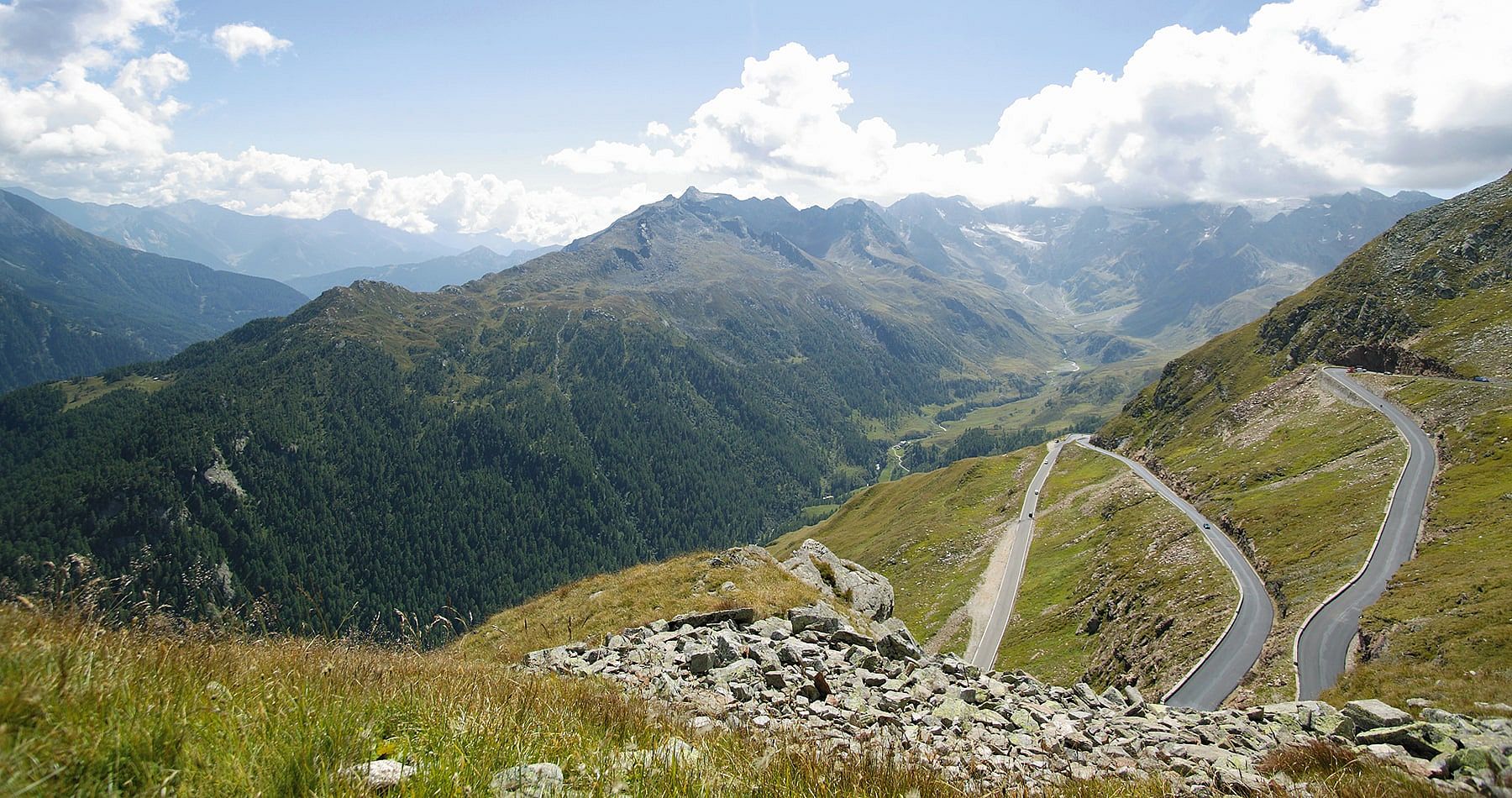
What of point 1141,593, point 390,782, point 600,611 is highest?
point 390,782

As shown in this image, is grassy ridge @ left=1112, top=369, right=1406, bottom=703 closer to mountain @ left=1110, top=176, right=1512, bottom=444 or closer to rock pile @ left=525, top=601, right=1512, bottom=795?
mountain @ left=1110, top=176, right=1512, bottom=444

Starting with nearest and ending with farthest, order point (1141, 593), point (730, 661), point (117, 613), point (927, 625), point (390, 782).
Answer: point (390, 782) → point (117, 613) → point (730, 661) → point (1141, 593) → point (927, 625)

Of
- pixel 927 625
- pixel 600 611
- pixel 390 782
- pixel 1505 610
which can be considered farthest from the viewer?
pixel 927 625

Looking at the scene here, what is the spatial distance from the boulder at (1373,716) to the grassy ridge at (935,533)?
57.4m

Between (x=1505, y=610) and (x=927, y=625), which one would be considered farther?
(x=927, y=625)

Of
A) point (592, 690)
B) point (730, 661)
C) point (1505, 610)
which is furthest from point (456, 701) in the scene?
point (1505, 610)

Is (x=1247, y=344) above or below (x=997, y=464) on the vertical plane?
above

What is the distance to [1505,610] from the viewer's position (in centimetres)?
2803

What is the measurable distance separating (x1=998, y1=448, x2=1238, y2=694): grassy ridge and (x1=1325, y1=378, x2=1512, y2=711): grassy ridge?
1179 centimetres

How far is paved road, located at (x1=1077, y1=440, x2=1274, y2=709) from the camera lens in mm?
38219

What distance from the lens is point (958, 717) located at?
11.7 meters

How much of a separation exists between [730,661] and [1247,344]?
15919 centimetres

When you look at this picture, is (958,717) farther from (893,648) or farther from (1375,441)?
(1375,441)

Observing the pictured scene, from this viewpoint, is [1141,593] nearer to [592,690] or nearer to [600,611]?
[600,611]
